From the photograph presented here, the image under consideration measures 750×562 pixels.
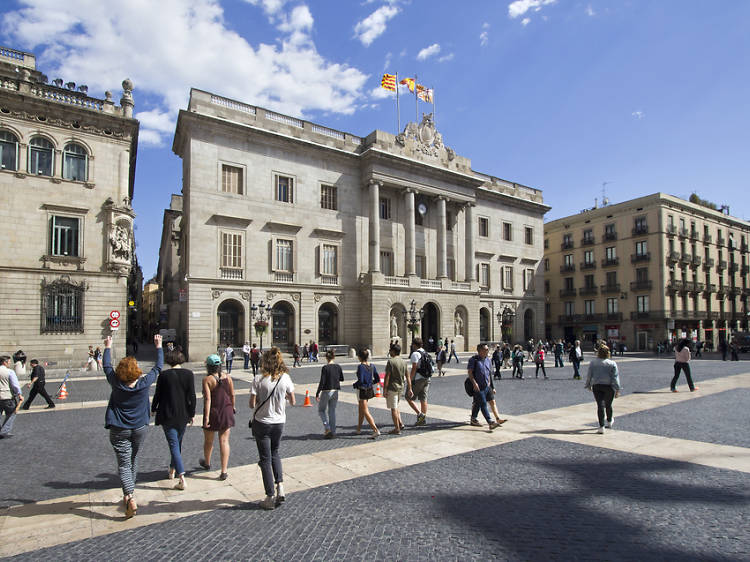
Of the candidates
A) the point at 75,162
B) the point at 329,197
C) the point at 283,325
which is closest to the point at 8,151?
the point at 75,162

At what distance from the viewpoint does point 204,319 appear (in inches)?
1138

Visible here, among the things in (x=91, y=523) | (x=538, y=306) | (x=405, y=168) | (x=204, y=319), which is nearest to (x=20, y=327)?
(x=204, y=319)

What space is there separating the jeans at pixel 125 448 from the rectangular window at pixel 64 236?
2334 centimetres

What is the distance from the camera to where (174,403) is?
6086 millimetres

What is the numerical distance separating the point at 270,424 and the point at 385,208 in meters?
33.5

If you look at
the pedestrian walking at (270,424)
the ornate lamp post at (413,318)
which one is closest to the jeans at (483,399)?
the pedestrian walking at (270,424)

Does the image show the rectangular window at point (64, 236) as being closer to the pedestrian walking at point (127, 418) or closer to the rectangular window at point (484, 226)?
the pedestrian walking at point (127, 418)

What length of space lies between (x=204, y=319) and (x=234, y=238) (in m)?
5.62

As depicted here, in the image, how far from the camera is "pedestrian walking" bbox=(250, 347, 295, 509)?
542 centimetres

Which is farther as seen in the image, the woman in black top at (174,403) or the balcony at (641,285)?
the balcony at (641,285)

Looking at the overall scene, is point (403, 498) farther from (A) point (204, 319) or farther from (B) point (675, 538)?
(A) point (204, 319)

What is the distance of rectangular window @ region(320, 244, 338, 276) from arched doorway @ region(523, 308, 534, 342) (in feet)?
78.3

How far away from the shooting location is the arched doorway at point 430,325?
1537 inches

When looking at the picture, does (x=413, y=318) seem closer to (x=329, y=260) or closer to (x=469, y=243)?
(x=329, y=260)
